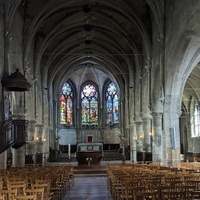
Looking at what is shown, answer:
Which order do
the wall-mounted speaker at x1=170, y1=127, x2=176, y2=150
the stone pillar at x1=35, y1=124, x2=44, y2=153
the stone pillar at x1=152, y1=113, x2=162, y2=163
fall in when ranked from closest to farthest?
1. the wall-mounted speaker at x1=170, y1=127, x2=176, y2=150
2. the stone pillar at x1=152, y1=113, x2=162, y2=163
3. the stone pillar at x1=35, y1=124, x2=44, y2=153

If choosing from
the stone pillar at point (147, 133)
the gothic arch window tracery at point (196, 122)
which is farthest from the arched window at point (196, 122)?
the stone pillar at point (147, 133)

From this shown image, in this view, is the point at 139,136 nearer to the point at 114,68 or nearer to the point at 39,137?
the point at 39,137

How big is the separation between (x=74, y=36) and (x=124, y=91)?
1142 cm

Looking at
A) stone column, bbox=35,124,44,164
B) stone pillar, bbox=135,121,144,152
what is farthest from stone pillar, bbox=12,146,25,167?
stone pillar, bbox=135,121,144,152

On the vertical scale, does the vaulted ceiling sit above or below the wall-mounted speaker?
above

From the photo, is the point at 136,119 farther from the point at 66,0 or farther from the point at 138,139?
the point at 66,0

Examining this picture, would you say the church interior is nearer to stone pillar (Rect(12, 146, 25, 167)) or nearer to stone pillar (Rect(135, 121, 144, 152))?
stone pillar (Rect(12, 146, 25, 167))

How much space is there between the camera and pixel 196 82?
3922 cm

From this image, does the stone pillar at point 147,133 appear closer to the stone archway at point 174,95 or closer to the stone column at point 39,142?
the stone archway at point 174,95

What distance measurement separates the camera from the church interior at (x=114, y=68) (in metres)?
22.3

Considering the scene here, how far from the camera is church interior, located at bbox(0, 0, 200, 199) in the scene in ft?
73.2

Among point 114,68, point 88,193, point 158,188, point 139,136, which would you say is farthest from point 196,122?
point 158,188

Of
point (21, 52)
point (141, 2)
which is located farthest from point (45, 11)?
point (141, 2)

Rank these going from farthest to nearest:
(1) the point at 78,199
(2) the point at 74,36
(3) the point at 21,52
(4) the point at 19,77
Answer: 1. (2) the point at 74,36
2. (3) the point at 21,52
3. (4) the point at 19,77
4. (1) the point at 78,199
